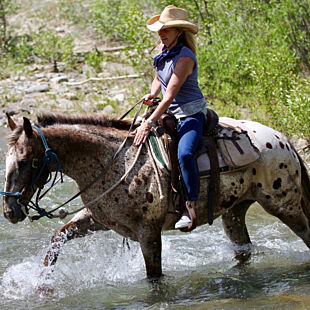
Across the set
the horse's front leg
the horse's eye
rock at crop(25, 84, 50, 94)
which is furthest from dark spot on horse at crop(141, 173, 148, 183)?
rock at crop(25, 84, 50, 94)

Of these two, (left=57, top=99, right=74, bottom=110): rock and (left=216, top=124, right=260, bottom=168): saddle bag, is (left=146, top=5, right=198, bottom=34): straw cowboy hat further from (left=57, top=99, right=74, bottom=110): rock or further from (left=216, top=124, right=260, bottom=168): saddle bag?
(left=57, top=99, right=74, bottom=110): rock

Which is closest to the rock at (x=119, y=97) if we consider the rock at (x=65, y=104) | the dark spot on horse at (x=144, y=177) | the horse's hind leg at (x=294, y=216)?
the rock at (x=65, y=104)

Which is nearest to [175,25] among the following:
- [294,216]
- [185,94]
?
[185,94]

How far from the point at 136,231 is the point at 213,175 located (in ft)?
3.05

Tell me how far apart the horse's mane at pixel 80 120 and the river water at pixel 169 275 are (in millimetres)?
1157

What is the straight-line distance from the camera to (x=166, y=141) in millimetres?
5781

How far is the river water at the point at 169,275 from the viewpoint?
5.87 meters

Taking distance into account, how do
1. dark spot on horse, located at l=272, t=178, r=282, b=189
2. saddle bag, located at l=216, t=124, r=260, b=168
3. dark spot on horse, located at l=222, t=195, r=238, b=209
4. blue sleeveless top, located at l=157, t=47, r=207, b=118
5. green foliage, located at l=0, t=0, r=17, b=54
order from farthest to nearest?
green foliage, located at l=0, t=0, r=17, b=54, dark spot on horse, located at l=272, t=178, r=282, b=189, dark spot on horse, located at l=222, t=195, r=238, b=209, saddle bag, located at l=216, t=124, r=260, b=168, blue sleeveless top, located at l=157, t=47, r=207, b=118

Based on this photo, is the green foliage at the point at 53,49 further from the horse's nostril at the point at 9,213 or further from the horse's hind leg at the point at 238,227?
the horse's nostril at the point at 9,213

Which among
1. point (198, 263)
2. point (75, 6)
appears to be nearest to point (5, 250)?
point (198, 263)

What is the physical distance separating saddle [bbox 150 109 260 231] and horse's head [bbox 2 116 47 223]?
3.68 ft

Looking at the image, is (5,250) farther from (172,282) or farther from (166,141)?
(166,141)

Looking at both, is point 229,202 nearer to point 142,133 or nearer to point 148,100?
point 142,133

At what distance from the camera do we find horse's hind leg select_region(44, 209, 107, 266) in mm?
6168
